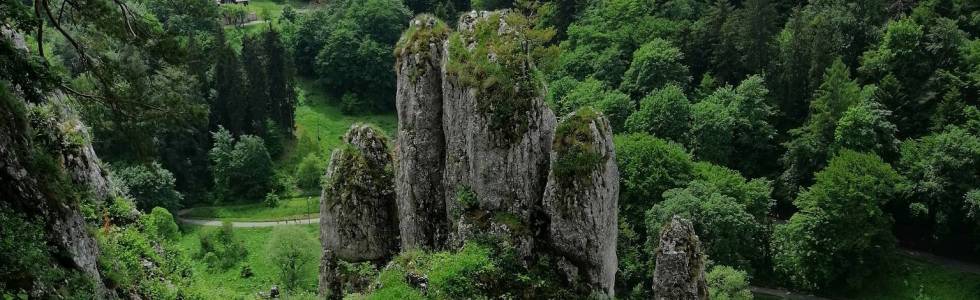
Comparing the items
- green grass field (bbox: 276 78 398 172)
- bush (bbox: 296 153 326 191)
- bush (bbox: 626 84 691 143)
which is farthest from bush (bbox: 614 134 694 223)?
green grass field (bbox: 276 78 398 172)

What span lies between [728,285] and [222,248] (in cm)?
4181

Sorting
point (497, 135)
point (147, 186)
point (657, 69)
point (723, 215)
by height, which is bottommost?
point (723, 215)

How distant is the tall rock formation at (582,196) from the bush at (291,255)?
33.5 metres

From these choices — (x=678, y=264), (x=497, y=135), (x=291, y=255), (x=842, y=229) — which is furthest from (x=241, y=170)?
(x=678, y=264)

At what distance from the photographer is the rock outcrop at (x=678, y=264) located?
1163 inches

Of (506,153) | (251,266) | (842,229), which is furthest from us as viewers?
(251,266)

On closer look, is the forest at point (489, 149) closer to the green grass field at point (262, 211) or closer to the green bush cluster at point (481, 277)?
the green bush cluster at point (481, 277)

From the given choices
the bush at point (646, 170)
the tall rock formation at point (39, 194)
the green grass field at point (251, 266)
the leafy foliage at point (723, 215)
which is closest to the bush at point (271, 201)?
the green grass field at point (251, 266)

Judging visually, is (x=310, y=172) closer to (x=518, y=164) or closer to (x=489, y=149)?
(x=489, y=149)

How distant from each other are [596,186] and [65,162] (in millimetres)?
15739

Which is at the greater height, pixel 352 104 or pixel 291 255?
pixel 352 104

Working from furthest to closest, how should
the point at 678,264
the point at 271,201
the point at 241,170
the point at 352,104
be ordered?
1. the point at 352,104
2. the point at 241,170
3. the point at 271,201
4. the point at 678,264

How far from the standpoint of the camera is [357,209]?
31625mm

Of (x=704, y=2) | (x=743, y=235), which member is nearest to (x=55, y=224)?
(x=743, y=235)
